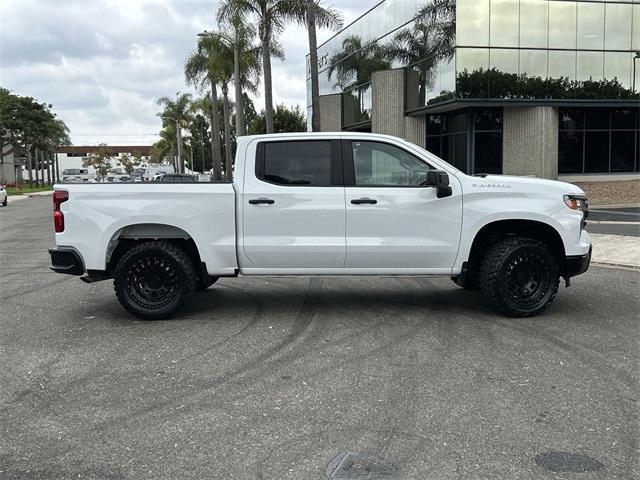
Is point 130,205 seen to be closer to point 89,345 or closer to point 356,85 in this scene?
point 89,345

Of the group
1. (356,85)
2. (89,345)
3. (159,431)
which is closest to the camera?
(159,431)

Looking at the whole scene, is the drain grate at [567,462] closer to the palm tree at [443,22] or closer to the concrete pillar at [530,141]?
the palm tree at [443,22]

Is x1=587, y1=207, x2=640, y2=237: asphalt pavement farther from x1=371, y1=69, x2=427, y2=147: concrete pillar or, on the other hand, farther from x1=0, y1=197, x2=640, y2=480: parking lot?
x1=371, y1=69, x2=427, y2=147: concrete pillar

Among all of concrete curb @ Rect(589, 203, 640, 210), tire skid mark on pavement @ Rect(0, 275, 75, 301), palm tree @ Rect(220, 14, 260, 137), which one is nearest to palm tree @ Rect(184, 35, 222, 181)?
palm tree @ Rect(220, 14, 260, 137)

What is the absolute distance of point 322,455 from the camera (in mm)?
3754

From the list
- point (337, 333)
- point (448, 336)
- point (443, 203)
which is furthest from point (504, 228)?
point (337, 333)

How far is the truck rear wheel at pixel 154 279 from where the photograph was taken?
685 centimetres

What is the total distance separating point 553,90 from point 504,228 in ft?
81.3

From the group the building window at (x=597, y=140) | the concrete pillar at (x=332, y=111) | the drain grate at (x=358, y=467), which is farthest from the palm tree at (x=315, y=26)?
the drain grate at (x=358, y=467)

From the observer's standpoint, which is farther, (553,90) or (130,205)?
(553,90)

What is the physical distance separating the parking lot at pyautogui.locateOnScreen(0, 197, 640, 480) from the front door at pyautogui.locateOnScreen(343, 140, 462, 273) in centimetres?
69

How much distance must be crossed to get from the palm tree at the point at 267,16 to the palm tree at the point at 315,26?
215cm

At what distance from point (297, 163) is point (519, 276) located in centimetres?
271

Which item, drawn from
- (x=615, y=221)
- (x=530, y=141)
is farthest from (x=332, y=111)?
(x=615, y=221)
